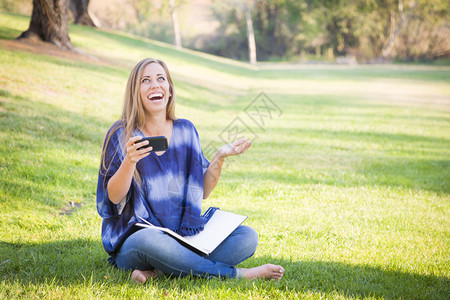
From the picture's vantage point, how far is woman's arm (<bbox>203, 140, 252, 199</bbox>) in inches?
117

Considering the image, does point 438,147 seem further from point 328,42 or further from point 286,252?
point 328,42

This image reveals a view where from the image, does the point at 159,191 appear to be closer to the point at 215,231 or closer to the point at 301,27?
the point at 215,231

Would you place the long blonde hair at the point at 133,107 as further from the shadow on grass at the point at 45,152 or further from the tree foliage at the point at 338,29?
the tree foliage at the point at 338,29

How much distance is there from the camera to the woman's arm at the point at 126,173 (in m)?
2.58

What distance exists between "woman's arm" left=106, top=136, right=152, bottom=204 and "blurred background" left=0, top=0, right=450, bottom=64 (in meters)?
42.9

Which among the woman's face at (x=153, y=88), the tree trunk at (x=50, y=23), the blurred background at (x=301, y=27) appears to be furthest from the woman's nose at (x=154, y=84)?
the blurred background at (x=301, y=27)

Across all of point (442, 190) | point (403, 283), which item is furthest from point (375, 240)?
point (442, 190)

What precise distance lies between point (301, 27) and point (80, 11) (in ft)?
128

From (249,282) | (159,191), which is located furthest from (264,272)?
(159,191)

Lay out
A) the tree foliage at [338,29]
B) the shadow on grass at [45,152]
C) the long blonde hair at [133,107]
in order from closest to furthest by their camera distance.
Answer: the long blonde hair at [133,107] → the shadow on grass at [45,152] → the tree foliage at [338,29]

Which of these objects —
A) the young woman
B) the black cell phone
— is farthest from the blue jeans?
the black cell phone

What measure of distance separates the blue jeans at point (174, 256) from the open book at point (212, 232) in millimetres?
53

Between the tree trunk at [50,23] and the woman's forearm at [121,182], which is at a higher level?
the tree trunk at [50,23]

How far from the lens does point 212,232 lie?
10.3 ft
